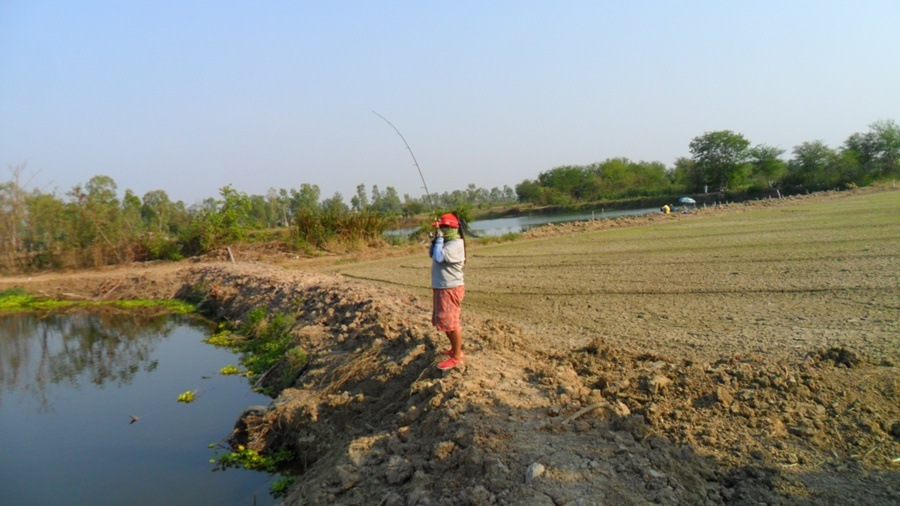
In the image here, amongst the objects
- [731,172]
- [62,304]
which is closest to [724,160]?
[731,172]

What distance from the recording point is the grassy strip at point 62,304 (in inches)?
684

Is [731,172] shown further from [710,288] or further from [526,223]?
[710,288]

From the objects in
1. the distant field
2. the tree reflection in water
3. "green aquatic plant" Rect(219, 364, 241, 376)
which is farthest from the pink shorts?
the tree reflection in water

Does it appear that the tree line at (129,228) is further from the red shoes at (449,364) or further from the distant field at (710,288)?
the red shoes at (449,364)

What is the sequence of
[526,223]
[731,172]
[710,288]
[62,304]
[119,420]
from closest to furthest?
[119,420], [710,288], [62,304], [526,223], [731,172]

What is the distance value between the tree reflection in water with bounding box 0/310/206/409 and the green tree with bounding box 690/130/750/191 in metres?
57.5

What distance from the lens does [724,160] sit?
Answer: 59812 millimetres

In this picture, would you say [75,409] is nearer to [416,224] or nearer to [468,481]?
[468,481]

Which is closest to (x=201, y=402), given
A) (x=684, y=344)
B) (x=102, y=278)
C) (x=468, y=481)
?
(x=468, y=481)

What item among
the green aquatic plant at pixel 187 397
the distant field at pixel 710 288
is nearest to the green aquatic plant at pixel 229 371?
the green aquatic plant at pixel 187 397

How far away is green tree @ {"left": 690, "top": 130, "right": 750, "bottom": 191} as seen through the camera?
193 ft

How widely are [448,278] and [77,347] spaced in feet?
37.5

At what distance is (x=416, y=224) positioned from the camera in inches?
1335

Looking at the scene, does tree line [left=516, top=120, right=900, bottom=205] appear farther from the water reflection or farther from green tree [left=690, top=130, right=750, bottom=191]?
the water reflection
